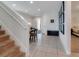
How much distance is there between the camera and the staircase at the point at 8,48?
346 centimetres

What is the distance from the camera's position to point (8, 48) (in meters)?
3.84

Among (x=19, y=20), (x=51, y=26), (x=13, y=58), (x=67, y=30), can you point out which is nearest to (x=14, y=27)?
(x=19, y=20)

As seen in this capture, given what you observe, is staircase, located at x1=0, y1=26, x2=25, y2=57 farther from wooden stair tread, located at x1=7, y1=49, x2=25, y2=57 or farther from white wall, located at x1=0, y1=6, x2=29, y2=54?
white wall, located at x1=0, y1=6, x2=29, y2=54

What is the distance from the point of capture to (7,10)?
4.55 metres

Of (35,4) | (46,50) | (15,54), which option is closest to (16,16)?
(15,54)

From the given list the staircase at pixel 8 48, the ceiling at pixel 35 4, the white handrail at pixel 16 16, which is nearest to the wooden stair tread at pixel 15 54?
the staircase at pixel 8 48

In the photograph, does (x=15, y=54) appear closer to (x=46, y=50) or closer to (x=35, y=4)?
(x=46, y=50)

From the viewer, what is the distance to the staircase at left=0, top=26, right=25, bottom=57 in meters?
3.46

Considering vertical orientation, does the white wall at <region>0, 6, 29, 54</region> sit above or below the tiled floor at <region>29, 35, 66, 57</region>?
above

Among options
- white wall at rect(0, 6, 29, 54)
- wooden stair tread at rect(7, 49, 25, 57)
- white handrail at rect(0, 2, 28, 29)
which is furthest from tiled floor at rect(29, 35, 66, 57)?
white handrail at rect(0, 2, 28, 29)

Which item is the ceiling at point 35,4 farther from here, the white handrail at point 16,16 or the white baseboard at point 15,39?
the white baseboard at point 15,39

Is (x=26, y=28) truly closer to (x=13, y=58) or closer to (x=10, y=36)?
(x=10, y=36)

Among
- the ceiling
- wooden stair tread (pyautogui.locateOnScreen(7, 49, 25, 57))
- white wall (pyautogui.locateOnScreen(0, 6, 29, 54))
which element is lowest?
wooden stair tread (pyautogui.locateOnScreen(7, 49, 25, 57))

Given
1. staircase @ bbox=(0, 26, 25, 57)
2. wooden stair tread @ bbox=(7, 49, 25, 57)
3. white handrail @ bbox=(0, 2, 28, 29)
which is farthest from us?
white handrail @ bbox=(0, 2, 28, 29)
